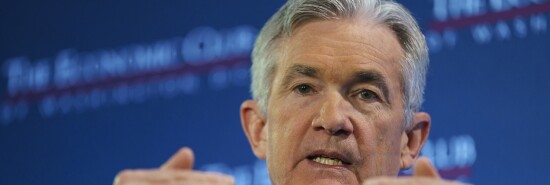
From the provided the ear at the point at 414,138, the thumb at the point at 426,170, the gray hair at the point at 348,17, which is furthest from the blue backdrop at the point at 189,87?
the thumb at the point at 426,170

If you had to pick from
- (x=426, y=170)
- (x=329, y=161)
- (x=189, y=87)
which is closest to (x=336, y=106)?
(x=329, y=161)

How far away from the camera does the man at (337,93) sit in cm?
218

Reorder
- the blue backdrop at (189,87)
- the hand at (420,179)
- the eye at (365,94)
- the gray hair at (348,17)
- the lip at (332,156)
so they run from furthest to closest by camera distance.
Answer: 1. the blue backdrop at (189,87)
2. the gray hair at (348,17)
3. the eye at (365,94)
4. the lip at (332,156)
5. the hand at (420,179)

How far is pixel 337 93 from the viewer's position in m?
2.22

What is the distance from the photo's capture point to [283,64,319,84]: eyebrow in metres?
2.26

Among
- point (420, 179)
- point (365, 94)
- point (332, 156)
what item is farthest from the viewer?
point (365, 94)

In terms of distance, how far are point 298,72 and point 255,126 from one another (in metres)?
0.22

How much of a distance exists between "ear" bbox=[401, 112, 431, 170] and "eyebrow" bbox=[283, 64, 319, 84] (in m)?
0.26

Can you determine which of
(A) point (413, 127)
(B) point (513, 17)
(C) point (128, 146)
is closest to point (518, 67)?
(B) point (513, 17)

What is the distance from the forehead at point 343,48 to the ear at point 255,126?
153 millimetres

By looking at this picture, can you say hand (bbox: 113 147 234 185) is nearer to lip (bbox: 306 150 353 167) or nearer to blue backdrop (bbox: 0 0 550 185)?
lip (bbox: 306 150 353 167)

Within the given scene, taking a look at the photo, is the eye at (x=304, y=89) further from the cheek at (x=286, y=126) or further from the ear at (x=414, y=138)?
the ear at (x=414, y=138)

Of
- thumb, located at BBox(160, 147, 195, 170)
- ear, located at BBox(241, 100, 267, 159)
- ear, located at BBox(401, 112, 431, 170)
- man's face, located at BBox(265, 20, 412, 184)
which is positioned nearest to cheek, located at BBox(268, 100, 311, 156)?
man's face, located at BBox(265, 20, 412, 184)

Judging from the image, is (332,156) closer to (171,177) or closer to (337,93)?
(337,93)
